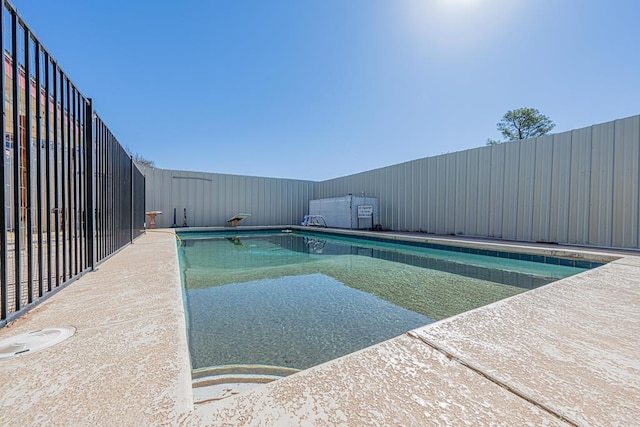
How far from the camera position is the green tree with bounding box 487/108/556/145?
12758 millimetres

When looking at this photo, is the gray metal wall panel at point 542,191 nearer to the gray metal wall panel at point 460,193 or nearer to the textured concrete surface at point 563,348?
the gray metal wall panel at point 460,193

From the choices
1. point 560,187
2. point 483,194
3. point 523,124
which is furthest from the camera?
point 523,124

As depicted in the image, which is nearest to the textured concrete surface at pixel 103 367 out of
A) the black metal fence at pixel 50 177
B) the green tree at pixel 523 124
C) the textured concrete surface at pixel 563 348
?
the black metal fence at pixel 50 177

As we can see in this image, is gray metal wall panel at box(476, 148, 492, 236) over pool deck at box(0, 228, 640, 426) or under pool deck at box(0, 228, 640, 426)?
over

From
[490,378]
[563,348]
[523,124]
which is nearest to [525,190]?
[563,348]

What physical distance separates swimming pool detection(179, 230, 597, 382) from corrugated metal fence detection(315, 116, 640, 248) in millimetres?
1711

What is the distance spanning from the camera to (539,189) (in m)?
5.33

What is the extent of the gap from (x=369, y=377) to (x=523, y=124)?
55.7 ft

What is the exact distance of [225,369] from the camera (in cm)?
130

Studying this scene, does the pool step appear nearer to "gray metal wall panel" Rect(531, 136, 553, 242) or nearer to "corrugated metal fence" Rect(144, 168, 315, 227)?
"gray metal wall panel" Rect(531, 136, 553, 242)

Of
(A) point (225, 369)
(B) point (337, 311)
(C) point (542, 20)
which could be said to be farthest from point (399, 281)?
(C) point (542, 20)

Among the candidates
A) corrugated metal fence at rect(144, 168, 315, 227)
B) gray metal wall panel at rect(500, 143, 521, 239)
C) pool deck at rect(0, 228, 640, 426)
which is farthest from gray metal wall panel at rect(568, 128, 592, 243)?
corrugated metal fence at rect(144, 168, 315, 227)

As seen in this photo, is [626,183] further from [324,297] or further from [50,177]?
[50,177]

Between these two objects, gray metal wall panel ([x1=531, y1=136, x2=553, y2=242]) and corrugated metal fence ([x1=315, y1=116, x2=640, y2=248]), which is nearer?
corrugated metal fence ([x1=315, y1=116, x2=640, y2=248])
